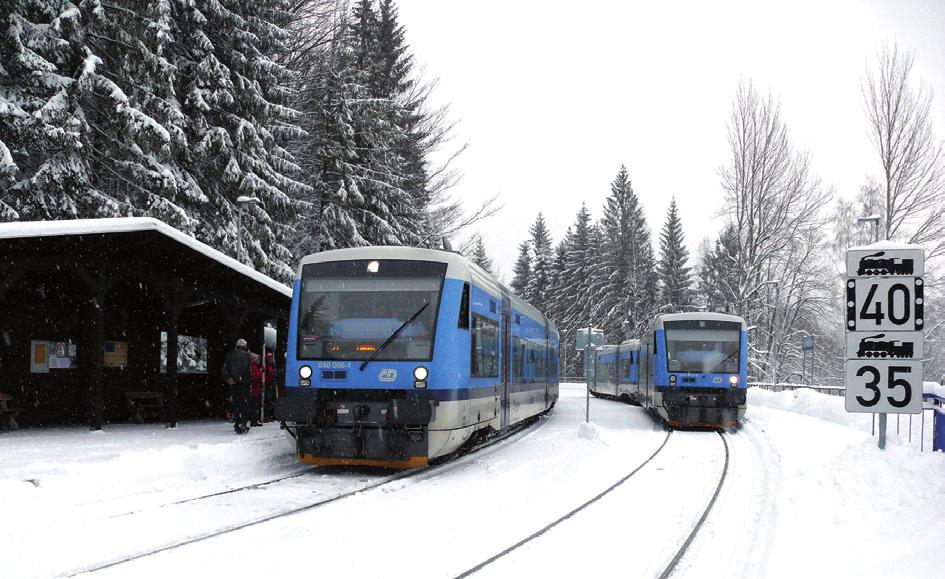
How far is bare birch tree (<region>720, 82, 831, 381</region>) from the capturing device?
40.5 meters

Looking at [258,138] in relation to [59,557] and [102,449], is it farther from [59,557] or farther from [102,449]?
[59,557]

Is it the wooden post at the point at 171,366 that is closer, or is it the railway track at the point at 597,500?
the railway track at the point at 597,500

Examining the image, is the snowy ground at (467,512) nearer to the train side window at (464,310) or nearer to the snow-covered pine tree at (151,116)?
the train side window at (464,310)

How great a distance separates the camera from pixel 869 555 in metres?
6.40

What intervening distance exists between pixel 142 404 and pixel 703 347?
12.6 metres

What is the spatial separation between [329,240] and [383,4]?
15.2 metres

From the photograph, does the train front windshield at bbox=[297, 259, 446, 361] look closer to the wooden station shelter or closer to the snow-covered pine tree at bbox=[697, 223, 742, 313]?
the wooden station shelter

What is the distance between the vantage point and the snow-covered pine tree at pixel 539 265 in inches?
3145

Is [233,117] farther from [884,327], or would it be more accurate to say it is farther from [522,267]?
[522,267]

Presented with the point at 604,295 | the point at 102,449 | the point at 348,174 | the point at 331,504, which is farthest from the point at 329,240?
the point at 604,295

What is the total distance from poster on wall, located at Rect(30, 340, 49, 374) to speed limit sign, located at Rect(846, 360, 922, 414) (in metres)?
13.5

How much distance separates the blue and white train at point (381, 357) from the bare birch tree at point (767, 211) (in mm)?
31602

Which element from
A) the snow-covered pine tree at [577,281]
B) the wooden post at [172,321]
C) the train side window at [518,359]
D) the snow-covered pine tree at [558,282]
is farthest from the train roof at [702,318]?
the snow-covered pine tree at [558,282]

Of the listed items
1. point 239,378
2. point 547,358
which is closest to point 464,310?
point 239,378
